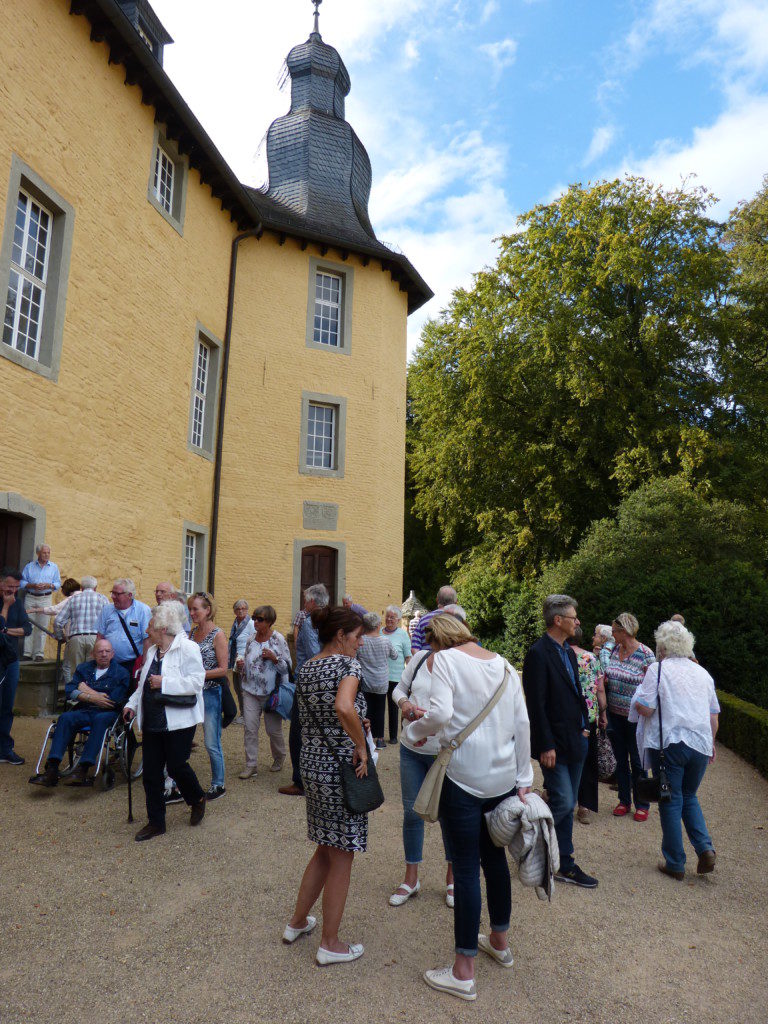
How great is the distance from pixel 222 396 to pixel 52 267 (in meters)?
5.49

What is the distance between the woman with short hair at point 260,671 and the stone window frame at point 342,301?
11.3m

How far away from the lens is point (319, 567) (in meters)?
16.5

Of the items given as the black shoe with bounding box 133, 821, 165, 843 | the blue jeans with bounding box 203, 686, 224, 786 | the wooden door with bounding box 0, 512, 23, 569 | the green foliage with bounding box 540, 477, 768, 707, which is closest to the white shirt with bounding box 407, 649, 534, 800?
the black shoe with bounding box 133, 821, 165, 843

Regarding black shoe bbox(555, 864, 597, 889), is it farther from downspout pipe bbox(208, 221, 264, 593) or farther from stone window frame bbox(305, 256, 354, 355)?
stone window frame bbox(305, 256, 354, 355)

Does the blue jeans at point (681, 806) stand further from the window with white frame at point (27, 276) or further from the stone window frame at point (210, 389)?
the stone window frame at point (210, 389)

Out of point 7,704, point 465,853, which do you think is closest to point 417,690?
point 465,853

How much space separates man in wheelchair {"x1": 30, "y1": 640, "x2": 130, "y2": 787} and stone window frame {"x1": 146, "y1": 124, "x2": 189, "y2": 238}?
372 inches

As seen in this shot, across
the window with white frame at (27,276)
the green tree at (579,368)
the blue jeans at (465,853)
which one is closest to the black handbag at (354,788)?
the blue jeans at (465,853)

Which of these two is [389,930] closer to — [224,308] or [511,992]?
[511,992]

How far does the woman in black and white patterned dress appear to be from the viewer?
3.58 metres

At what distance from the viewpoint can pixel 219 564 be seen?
1553 cm

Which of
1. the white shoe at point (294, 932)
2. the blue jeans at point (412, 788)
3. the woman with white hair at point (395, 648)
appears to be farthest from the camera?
the woman with white hair at point (395, 648)

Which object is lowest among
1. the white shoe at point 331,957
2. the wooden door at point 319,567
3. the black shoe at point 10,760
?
the white shoe at point 331,957

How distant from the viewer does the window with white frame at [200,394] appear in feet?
49.9
